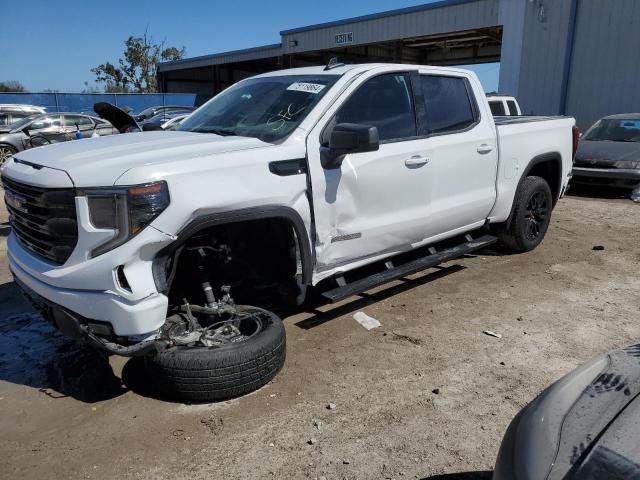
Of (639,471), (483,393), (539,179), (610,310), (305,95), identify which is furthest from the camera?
(539,179)

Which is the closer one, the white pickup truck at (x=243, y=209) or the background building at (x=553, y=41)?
the white pickup truck at (x=243, y=209)

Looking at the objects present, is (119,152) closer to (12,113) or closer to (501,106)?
(501,106)

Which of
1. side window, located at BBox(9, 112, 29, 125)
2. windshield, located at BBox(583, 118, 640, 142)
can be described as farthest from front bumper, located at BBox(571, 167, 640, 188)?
side window, located at BBox(9, 112, 29, 125)

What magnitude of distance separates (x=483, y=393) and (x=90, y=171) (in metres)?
2.61

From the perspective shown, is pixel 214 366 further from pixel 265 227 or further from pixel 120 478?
pixel 265 227

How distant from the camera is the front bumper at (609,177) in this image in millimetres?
10117

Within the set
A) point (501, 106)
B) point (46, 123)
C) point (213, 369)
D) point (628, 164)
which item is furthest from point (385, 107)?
point (46, 123)

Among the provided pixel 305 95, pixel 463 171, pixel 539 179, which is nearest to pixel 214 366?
pixel 305 95

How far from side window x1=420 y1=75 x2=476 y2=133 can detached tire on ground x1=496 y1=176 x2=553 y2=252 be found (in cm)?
117

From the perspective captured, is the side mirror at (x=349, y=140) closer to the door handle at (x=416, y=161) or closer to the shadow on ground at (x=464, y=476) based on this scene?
the door handle at (x=416, y=161)

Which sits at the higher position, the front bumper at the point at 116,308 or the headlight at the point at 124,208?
the headlight at the point at 124,208

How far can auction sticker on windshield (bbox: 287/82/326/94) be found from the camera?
12.9ft

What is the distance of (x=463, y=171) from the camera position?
15.7ft

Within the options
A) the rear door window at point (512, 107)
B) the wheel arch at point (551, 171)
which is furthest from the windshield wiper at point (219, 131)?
the rear door window at point (512, 107)
